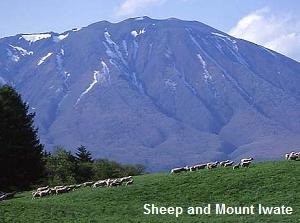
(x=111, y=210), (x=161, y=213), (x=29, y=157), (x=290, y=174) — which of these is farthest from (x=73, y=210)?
(x=29, y=157)

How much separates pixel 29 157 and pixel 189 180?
25981mm

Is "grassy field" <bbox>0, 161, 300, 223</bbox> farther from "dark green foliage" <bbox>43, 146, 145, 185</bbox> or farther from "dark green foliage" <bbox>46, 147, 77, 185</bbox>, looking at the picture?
"dark green foliage" <bbox>43, 146, 145, 185</bbox>

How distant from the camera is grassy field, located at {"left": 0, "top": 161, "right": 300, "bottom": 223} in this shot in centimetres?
2481

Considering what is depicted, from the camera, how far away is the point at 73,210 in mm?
26797

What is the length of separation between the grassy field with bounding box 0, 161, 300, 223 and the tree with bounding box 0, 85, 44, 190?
57.1 ft

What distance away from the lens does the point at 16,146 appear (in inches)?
2093

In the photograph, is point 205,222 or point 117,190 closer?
point 205,222

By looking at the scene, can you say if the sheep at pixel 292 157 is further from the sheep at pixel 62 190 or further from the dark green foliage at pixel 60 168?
the dark green foliage at pixel 60 168

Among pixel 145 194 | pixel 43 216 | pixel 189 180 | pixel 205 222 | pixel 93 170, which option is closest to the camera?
pixel 205 222

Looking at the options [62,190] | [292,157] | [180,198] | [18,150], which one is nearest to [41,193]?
[62,190]

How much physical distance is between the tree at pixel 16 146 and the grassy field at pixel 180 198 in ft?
57.1

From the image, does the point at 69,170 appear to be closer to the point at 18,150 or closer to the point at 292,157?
the point at 18,150

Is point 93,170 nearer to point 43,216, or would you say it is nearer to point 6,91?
point 6,91

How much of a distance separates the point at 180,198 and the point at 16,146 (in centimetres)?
2787
